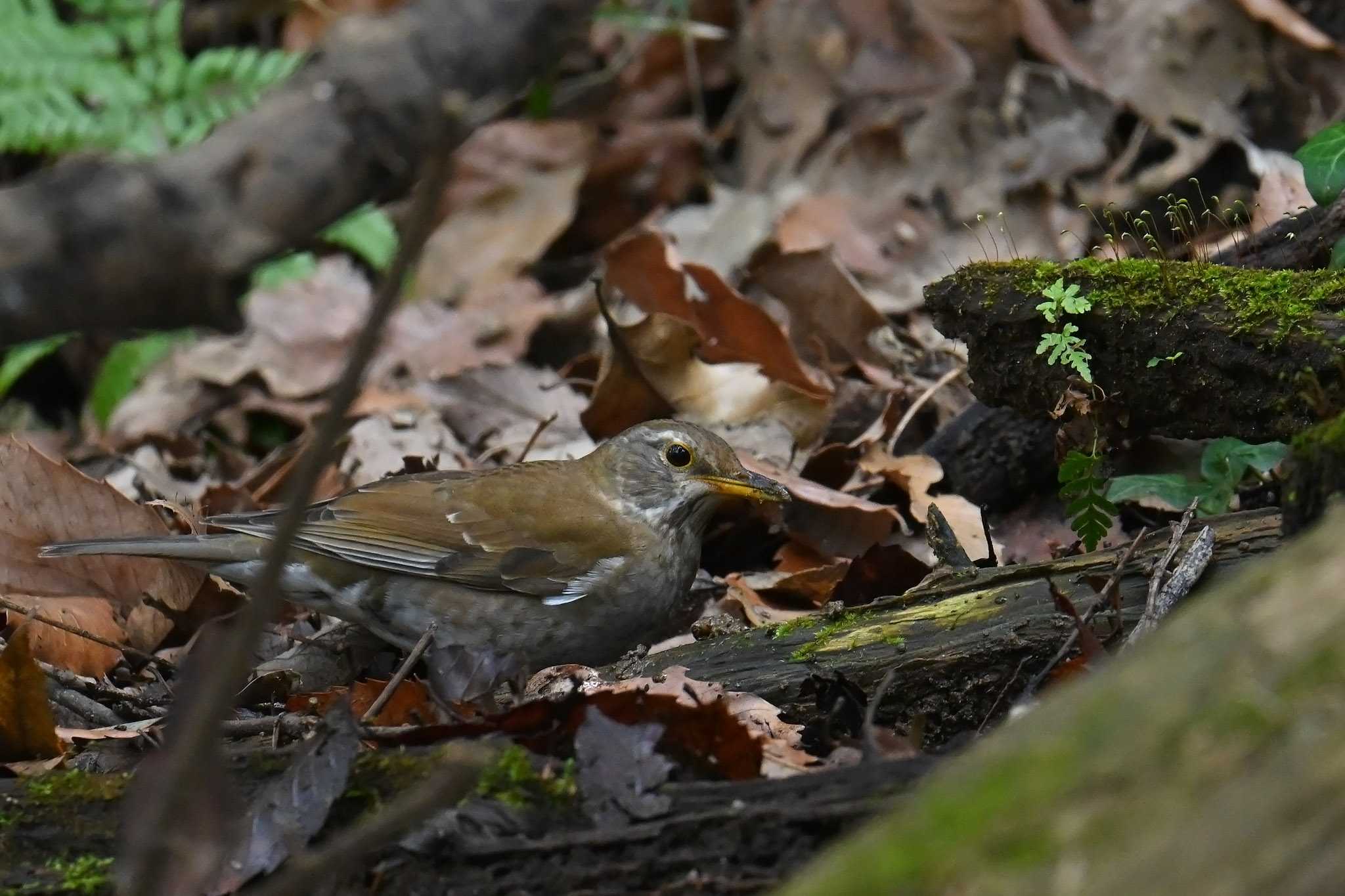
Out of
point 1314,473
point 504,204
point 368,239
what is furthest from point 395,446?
point 1314,473

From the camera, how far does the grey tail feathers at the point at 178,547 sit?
4938 millimetres

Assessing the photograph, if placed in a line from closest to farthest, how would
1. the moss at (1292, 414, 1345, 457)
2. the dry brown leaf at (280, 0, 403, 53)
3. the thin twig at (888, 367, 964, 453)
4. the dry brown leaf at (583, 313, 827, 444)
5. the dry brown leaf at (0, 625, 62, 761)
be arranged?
the moss at (1292, 414, 1345, 457), the dry brown leaf at (0, 625, 62, 761), the thin twig at (888, 367, 964, 453), the dry brown leaf at (583, 313, 827, 444), the dry brown leaf at (280, 0, 403, 53)

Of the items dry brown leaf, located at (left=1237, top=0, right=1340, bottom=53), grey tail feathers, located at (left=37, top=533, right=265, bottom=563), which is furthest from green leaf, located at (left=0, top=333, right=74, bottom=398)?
dry brown leaf, located at (left=1237, top=0, right=1340, bottom=53)

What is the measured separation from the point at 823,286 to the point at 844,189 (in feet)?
7.24

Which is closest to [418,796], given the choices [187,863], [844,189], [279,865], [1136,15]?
[187,863]

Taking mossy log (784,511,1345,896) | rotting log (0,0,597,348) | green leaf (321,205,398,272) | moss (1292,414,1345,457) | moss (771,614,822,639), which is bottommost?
green leaf (321,205,398,272)

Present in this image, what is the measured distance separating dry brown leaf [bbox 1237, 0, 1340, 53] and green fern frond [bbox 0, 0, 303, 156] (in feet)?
18.1

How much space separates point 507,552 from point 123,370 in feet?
13.1

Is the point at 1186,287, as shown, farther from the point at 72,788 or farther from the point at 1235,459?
the point at 72,788

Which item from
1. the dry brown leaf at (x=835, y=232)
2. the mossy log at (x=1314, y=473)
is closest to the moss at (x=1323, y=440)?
the mossy log at (x=1314, y=473)

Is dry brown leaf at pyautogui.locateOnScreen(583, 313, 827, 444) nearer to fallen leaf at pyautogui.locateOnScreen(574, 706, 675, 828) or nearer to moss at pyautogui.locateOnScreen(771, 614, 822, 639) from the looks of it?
moss at pyautogui.locateOnScreen(771, 614, 822, 639)

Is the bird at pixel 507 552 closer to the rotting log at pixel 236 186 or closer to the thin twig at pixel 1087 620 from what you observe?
the thin twig at pixel 1087 620

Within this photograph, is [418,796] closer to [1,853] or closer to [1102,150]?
[1,853]

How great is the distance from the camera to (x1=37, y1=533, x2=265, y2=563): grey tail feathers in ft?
16.2
